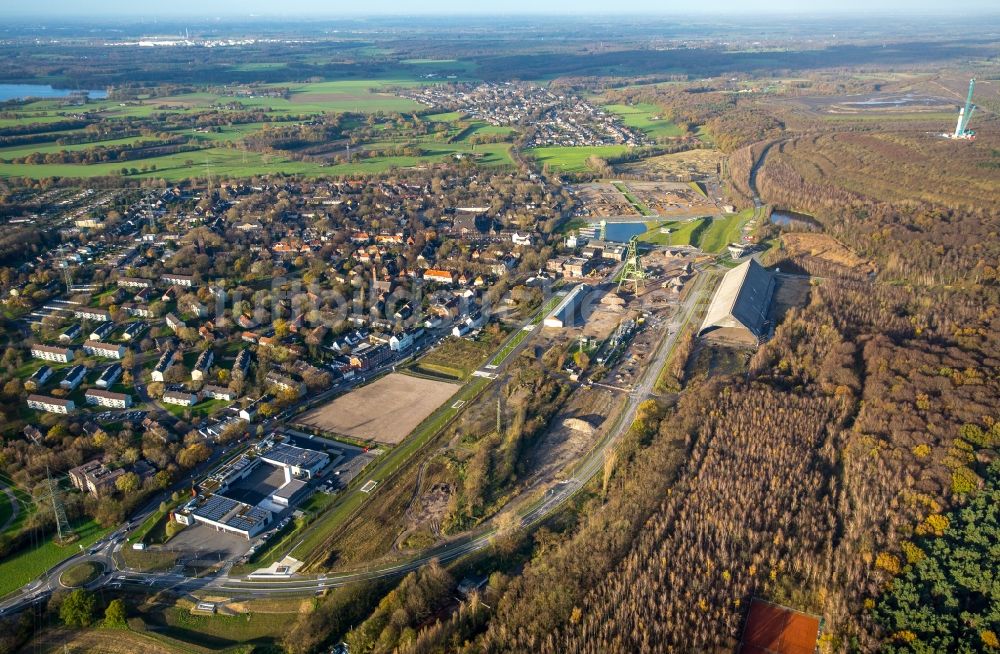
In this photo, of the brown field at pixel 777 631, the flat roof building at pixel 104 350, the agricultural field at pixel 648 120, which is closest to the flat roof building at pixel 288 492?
the brown field at pixel 777 631

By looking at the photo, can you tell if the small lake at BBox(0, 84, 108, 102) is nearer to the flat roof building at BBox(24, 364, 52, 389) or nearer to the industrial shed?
the flat roof building at BBox(24, 364, 52, 389)

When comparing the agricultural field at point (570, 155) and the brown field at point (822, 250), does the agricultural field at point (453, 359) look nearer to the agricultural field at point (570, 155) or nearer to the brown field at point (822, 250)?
the brown field at point (822, 250)

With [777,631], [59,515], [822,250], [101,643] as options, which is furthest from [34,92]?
[777,631]

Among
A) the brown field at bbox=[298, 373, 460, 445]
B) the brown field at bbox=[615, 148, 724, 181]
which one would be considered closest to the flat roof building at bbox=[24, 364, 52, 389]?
the brown field at bbox=[298, 373, 460, 445]

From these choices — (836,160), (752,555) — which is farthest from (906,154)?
(752,555)

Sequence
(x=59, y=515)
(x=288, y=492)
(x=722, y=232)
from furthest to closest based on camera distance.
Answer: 1. (x=722, y=232)
2. (x=288, y=492)
3. (x=59, y=515)

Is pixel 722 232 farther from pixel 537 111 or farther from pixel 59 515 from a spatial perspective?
pixel 537 111

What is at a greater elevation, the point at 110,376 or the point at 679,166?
the point at 679,166
